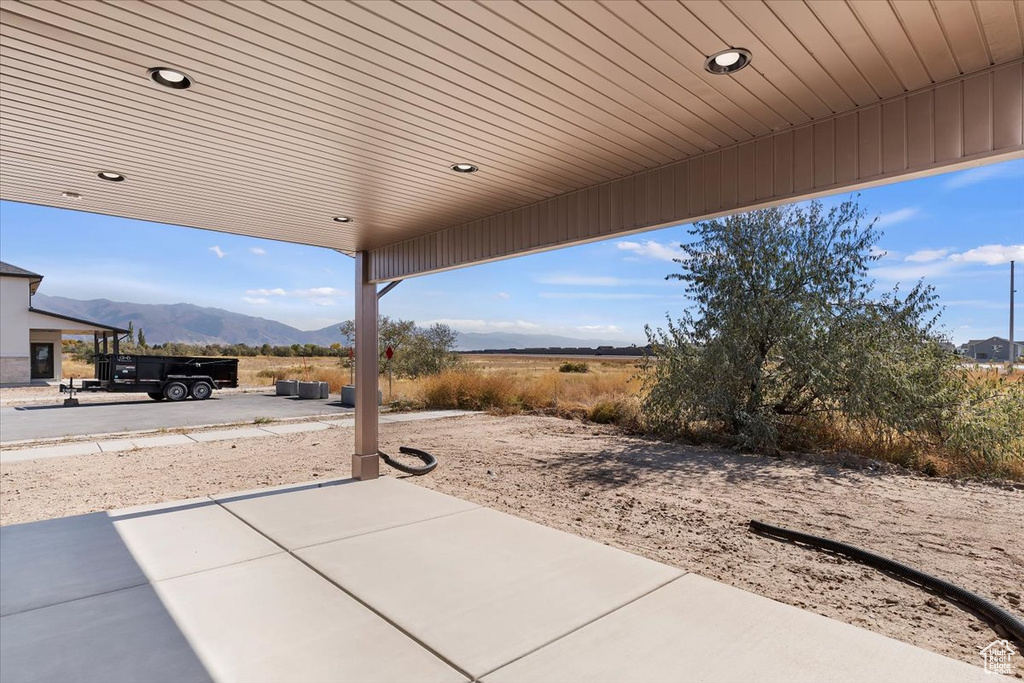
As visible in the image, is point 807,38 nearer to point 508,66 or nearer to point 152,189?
point 508,66

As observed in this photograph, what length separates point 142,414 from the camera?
13.0 metres

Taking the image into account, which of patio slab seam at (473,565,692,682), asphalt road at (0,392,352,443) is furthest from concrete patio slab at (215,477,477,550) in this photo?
asphalt road at (0,392,352,443)

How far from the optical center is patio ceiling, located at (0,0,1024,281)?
230cm

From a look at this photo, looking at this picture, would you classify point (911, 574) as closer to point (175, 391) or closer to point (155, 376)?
point (175, 391)

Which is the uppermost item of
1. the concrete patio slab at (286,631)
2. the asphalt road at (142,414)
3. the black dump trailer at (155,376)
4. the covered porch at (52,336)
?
the covered porch at (52,336)

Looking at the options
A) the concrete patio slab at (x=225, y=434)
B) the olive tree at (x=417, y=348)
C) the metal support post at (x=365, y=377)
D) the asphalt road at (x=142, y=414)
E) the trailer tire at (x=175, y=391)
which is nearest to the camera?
the metal support post at (x=365, y=377)

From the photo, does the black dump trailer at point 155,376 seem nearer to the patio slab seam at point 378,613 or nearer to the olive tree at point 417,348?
the olive tree at point 417,348

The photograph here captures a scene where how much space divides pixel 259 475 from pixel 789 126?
6.65m

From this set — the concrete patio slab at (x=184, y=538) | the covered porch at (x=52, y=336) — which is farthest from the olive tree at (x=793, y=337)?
the covered porch at (x=52, y=336)

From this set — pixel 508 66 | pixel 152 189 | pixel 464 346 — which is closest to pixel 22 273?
pixel 464 346

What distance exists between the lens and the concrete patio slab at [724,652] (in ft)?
7.99

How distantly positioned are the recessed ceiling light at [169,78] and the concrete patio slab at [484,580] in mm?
3011

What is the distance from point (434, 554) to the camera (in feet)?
13.1

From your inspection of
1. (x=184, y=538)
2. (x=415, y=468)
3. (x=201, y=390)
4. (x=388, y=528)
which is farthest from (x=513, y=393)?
(x=201, y=390)
